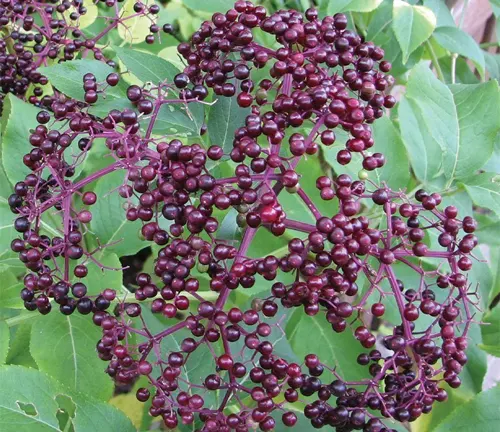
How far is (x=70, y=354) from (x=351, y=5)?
75cm

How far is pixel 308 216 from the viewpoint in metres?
1.01

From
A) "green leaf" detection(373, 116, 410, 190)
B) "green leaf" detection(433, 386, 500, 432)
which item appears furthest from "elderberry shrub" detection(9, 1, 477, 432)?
"green leaf" detection(373, 116, 410, 190)

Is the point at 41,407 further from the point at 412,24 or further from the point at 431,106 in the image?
the point at 412,24

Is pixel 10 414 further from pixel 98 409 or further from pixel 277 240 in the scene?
pixel 277 240

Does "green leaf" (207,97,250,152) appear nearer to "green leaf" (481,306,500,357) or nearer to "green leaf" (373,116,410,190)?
"green leaf" (373,116,410,190)

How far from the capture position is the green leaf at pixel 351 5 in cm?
105

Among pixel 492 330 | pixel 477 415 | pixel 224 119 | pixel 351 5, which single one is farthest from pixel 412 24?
pixel 477 415

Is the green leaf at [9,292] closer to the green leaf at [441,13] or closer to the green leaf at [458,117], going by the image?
the green leaf at [458,117]

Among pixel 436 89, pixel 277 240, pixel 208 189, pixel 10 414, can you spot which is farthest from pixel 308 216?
pixel 10 414

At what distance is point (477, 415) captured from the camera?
2.71 ft

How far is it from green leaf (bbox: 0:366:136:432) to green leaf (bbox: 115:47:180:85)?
0.42m

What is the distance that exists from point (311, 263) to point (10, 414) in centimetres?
43

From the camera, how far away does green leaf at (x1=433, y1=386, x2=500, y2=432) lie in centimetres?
82

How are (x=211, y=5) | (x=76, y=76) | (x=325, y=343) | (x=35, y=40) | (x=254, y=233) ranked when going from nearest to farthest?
(x=254, y=233)
(x=76, y=76)
(x=325, y=343)
(x=35, y=40)
(x=211, y=5)
